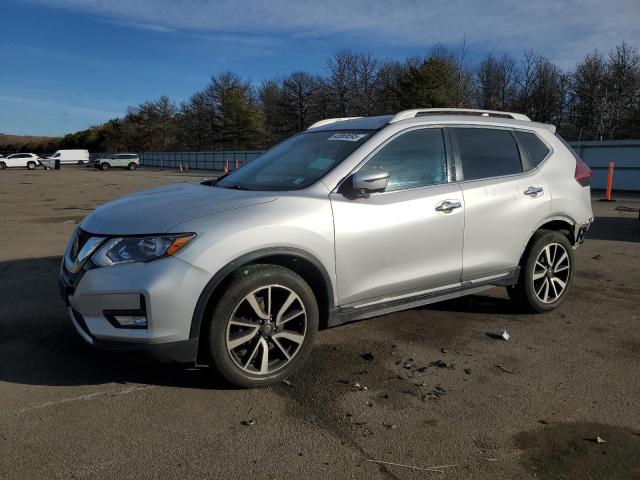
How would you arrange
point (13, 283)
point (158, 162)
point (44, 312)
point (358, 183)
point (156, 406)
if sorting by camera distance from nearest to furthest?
point (156, 406) < point (358, 183) < point (44, 312) < point (13, 283) < point (158, 162)

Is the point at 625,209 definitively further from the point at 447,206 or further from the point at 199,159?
the point at 199,159

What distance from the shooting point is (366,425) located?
9.92 feet

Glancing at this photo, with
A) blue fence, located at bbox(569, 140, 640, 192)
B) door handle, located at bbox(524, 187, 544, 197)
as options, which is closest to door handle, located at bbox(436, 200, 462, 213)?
door handle, located at bbox(524, 187, 544, 197)

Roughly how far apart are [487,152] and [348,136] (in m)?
1.29

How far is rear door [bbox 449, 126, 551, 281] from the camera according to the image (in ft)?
14.2

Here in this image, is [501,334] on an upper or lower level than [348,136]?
lower

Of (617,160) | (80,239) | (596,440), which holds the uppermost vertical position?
(617,160)

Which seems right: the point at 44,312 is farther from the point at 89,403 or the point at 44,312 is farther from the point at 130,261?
the point at 130,261

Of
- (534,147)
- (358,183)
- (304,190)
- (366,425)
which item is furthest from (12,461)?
(534,147)

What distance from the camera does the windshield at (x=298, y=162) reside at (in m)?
3.92

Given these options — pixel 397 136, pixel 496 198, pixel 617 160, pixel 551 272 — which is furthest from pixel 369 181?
pixel 617 160

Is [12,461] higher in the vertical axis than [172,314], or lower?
lower

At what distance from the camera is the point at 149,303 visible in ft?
9.92

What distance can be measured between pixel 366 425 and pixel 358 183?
4.99 feet
